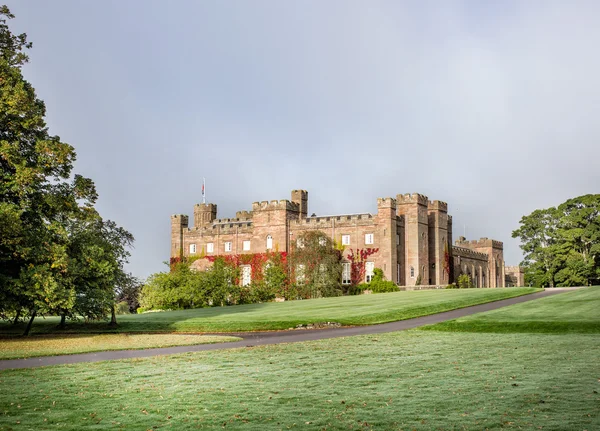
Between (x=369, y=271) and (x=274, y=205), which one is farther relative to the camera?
(x=274, y=205)

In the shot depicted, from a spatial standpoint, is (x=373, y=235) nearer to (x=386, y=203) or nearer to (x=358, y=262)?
(x=358, y=262)

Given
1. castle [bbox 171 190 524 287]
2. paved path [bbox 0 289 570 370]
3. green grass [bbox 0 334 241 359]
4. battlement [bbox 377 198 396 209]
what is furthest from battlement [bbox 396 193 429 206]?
green grass [bbox 0 334 241 359]

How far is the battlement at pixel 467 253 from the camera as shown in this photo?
7069cm

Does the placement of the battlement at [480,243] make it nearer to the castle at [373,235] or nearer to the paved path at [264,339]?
the castle at [373,235]

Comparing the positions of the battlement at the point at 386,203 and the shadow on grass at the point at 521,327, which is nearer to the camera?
the shadow on grass at the point at 521,327

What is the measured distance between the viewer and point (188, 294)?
5528cm

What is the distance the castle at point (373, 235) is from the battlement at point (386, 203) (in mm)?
64

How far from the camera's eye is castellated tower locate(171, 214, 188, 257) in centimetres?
7456

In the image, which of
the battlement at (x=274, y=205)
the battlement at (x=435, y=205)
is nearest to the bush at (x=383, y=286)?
the battlement at (x=435, y=205)

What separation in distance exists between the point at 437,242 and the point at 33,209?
44476 millimetres

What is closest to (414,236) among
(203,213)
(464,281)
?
(464,281)

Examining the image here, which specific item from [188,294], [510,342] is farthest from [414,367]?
[188,294]

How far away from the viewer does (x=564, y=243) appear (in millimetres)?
71750

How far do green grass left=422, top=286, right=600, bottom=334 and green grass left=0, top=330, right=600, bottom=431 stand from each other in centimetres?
744
